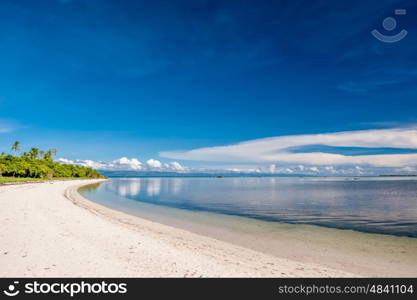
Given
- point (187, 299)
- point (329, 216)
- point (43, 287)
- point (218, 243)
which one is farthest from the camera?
point (329, 216)

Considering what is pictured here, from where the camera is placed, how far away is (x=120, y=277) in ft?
29.6

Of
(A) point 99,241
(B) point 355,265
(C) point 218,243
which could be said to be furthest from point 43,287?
(B) point 355,265

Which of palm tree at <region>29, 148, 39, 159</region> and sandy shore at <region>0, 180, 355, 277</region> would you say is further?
palm tree at <region>29, 148, 39, 159</region>

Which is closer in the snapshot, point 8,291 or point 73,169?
point 8,291

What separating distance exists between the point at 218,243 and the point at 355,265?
767 centimetres

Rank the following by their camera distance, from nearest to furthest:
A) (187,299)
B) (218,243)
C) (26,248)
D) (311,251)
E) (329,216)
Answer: (187,299), (26,248), (311,251), (218,243), (329,216)

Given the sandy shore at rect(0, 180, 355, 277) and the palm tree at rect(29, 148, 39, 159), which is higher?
the palm tree at rect(29, 148, 39, 159)

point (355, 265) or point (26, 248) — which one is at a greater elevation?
point (26, 248)

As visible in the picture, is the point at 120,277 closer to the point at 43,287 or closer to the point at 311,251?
the point at 43,287

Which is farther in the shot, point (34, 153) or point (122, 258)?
point (34, 153)

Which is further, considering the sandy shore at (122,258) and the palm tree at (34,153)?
the palm tree at (34,153)

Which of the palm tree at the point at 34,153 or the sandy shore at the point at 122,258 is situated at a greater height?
the palm tree at the point at 34,153

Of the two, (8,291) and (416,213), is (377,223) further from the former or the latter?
(8,291)

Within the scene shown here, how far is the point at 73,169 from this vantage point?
196m
